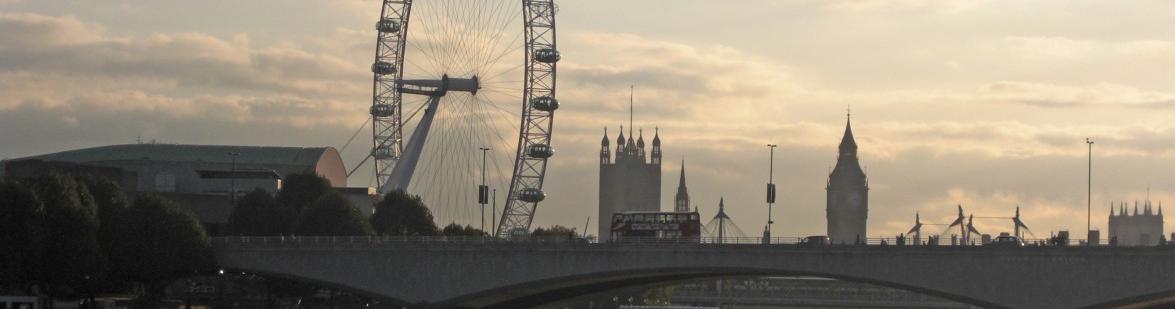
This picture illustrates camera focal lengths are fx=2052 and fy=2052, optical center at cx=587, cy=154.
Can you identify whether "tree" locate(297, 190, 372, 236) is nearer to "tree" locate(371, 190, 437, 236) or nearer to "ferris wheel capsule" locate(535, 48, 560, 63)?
"tree" locate(371, 190, 437, 236)

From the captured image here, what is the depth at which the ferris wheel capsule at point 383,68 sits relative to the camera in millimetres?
187137

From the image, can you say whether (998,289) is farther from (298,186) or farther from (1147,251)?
(298,186)

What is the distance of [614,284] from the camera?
153000mm

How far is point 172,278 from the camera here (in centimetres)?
14862

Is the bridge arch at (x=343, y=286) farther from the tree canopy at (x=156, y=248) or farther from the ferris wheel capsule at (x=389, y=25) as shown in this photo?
the ferris wheel capsule at (x=389, y=25)

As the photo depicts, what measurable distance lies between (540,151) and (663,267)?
53.9m

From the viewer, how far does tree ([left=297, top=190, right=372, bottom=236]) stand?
570 feet

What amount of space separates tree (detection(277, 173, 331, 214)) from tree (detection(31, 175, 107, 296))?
47.7m

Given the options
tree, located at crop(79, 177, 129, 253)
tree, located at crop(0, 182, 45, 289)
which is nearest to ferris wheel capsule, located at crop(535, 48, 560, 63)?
tree, located at crop(79, 177, 129, 253)

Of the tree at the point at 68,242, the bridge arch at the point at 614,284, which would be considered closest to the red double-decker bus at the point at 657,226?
the bridge arch at the point at 614,284

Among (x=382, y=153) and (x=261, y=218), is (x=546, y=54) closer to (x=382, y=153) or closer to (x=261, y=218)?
(x=382, y=153)

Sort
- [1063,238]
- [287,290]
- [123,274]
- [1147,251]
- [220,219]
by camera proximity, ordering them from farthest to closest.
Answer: [220,219]
[287,290]
[123,274]
[1063,238]
[1147,251]

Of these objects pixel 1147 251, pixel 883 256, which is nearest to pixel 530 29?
pixel 883 256

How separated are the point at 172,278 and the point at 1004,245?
6021cm
